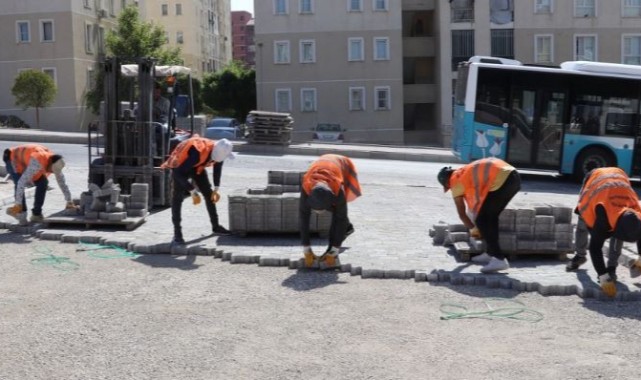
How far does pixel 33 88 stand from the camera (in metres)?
43.2

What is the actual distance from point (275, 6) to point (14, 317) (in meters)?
44.0

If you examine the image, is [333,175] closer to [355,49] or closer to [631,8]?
[355,49]

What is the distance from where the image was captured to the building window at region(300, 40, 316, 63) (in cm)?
4959

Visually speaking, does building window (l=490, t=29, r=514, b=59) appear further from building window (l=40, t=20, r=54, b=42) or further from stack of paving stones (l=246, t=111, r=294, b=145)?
building window (l=40, t=20, r=54, b=42)

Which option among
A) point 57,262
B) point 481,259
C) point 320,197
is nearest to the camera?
point 320,197

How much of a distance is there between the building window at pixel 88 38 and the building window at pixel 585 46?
30.4 m

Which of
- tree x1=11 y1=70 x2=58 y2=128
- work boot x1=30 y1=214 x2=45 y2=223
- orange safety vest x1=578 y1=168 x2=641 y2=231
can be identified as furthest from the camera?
tree x1=11 y1=70 x2=58 y2=128

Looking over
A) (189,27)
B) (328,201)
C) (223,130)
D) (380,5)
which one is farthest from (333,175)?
(189,27)

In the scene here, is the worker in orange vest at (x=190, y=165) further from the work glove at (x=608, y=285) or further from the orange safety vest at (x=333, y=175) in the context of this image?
the work glove at (x=608, y=285)

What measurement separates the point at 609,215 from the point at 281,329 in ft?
11.6

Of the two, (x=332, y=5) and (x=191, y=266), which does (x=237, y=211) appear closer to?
(x=191, y=266)

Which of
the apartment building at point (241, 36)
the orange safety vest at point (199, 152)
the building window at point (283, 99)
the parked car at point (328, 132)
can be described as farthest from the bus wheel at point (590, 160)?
the apartment building at point (241, 36)

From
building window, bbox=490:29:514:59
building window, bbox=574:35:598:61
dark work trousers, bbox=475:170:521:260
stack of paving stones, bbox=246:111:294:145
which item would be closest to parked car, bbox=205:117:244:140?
stack of paving stones, bbox=246:111:294:145

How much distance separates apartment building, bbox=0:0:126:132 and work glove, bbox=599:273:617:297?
4529 centimetres
